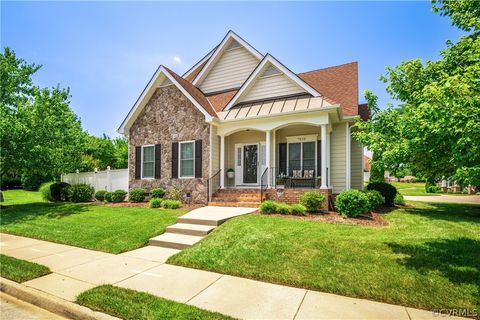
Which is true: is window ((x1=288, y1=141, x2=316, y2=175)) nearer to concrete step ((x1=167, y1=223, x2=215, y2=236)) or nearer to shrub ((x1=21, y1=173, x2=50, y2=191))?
concrete step ((x1=167, y1=223, x2=215, y2=236))

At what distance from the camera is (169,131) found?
13.6m

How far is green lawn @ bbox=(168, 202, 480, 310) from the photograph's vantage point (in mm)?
4109

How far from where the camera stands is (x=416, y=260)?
5051 mm

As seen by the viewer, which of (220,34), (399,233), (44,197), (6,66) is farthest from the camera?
(6,66)

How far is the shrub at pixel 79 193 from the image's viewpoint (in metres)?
14.9

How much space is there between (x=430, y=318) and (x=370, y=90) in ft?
19.3

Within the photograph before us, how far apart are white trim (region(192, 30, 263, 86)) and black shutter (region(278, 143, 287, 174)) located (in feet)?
17.8

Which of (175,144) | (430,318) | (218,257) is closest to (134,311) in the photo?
(218,257)

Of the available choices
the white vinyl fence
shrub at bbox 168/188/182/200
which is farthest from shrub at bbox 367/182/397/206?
the white vinyl fence

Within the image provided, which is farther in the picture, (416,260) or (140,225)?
(140,225)

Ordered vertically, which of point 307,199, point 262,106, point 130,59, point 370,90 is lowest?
point 307,199

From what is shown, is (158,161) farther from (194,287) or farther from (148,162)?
(194,287)

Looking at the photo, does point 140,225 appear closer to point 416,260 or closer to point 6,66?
point 416,260

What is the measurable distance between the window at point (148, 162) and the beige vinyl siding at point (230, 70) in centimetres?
527
